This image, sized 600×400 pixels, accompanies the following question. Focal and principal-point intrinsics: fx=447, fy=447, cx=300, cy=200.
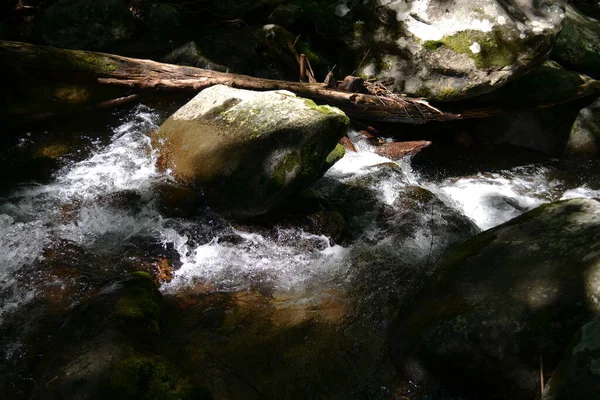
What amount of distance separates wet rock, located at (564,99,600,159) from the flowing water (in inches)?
85.3

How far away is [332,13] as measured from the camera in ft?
23.4

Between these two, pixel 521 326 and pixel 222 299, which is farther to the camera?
pixel 222 299

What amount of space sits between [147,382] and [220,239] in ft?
6.32

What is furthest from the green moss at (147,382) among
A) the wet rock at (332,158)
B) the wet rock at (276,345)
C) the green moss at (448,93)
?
the green moss at (448,93)

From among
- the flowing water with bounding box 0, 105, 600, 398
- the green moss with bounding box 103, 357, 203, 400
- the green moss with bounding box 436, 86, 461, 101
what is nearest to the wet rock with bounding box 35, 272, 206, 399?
the green moss with bounding box 103, 357, 203, 400

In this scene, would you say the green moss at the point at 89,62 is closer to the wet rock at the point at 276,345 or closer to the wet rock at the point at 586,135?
the wet rock at the point at 276,345

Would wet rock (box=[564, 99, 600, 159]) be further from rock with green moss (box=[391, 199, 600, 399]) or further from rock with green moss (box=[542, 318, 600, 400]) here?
rock with green moss (box=[542, 318, 600, 400])

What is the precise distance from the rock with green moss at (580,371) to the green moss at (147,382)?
197 centimetres

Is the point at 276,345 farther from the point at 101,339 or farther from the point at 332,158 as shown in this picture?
the point at 332,158

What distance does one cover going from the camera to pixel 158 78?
19.4 ft

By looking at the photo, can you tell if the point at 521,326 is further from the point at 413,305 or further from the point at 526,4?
the point at 526,4

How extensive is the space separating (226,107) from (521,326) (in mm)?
3574

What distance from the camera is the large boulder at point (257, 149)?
14.5 feet

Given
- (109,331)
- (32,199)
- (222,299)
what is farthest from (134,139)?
(109,331)
